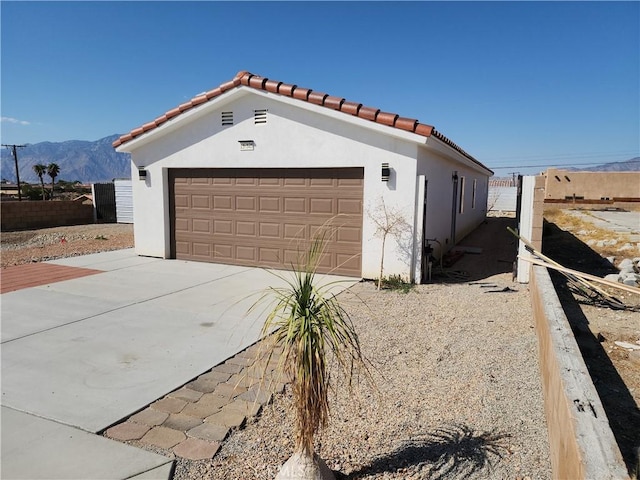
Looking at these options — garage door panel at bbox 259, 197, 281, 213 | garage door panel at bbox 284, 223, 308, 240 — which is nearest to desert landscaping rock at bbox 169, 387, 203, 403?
garage door panel at bbox 284, 223, 308, 240

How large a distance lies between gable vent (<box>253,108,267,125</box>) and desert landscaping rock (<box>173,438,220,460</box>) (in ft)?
25.1

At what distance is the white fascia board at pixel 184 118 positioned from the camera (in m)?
9.80

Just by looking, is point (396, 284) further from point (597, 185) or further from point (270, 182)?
point (597, 185)

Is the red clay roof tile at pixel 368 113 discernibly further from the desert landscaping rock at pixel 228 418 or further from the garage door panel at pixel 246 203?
the desert landscaping rock at pixel 228 418

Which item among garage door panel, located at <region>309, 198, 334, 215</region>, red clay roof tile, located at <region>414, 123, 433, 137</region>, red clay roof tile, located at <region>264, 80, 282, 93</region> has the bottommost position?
garage door panel, located at <region>309, 198, 334, 215</region>

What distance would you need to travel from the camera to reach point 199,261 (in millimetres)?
11242

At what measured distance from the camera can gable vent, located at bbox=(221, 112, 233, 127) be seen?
10188 millimetres

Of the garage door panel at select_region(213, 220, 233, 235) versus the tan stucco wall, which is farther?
the tan stucco wall

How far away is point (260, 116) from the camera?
9852mm

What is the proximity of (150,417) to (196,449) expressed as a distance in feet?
2.29

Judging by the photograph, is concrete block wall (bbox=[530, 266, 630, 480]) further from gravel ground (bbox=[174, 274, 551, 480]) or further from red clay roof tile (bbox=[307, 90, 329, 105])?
red clay roof tile (bbox=[307, 90, 329, 105])

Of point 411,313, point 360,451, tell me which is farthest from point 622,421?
point 411,313

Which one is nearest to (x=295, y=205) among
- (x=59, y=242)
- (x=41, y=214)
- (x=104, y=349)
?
(x=104, y=349)

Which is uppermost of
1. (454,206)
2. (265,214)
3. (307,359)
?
(454,206)
